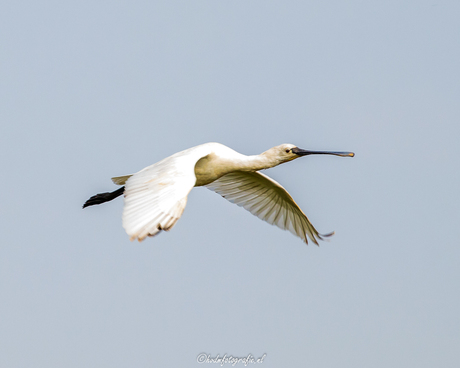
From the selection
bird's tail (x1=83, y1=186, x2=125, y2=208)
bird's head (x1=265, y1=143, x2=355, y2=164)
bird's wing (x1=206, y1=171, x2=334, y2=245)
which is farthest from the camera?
bird's wing (x1=206, y1=171, x2=334, y2=245)

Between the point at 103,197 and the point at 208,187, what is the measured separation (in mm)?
2528

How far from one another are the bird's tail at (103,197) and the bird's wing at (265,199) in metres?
2.28

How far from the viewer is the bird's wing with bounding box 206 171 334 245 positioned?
1647 centimetres

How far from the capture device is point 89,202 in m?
15.8

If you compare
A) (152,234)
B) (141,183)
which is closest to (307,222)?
(141,183)

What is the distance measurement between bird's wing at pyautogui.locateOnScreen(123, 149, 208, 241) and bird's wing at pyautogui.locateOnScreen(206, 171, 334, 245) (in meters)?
4.54

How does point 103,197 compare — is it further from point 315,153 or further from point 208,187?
point 315,153

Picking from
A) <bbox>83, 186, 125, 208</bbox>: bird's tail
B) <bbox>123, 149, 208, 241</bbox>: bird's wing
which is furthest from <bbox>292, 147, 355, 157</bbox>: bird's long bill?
<bbox>83, 186, 125, 208</bbox>: bird's tail

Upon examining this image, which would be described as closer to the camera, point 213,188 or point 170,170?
point 170,170

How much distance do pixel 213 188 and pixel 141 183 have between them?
18.6 feet

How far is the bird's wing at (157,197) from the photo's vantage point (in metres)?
9.91

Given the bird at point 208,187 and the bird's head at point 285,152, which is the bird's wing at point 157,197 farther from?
the bird's head at point 285,152

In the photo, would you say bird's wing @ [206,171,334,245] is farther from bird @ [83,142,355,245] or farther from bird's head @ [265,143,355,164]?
bird's head @ [265,143,355,164]

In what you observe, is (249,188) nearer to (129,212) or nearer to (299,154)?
(299,154)
